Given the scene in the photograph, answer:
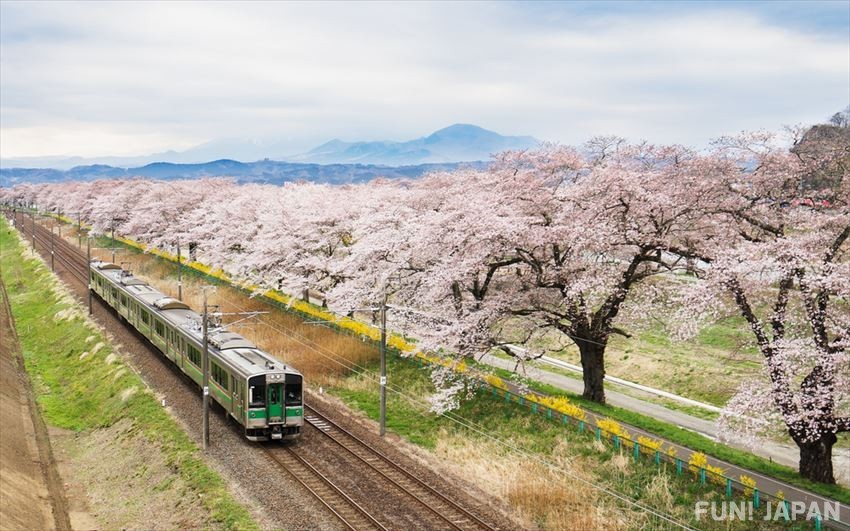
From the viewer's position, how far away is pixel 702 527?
58.7 feet

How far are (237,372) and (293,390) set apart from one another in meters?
2.07

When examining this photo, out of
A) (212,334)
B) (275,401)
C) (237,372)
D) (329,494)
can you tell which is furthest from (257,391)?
(212,334)

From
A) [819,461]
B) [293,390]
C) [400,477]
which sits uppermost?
[293,390]

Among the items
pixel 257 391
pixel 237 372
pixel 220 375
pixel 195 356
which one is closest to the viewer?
pixel 257 391

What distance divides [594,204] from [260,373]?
13.2 metres

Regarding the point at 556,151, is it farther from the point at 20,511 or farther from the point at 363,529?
the point at 20,511

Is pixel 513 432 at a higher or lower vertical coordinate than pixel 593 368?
lower

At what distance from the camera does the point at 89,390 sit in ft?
109

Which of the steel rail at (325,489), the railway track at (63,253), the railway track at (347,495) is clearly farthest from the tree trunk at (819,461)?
the railway track at (63,253)

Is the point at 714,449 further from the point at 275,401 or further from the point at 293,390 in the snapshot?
the point at 275,401

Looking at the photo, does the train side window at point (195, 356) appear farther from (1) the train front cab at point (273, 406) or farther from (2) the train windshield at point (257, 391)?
(2) the train windshield at point (257, 391)

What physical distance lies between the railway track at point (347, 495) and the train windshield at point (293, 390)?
166 cm
